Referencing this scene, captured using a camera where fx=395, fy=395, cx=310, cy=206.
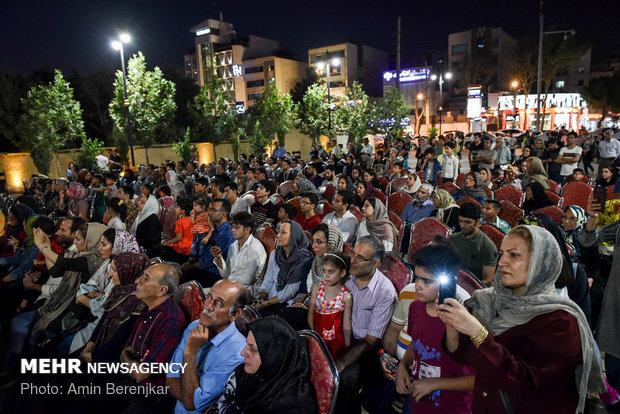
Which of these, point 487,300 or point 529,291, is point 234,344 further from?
point 529,291

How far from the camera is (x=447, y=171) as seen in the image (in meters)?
9.41

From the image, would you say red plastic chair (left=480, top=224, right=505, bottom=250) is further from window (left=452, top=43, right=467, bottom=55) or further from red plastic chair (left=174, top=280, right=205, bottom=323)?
window (left=452, top=43, right=467, bottom=55)

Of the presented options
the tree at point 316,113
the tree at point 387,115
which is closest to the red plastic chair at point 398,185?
the tree at point 387,115

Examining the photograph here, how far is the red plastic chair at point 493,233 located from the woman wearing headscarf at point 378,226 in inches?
40.8

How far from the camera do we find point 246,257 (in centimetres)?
449

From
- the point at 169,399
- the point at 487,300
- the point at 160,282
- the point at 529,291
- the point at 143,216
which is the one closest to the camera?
the point at 529,291

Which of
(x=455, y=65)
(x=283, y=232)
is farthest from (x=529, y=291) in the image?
(x=455, y=65)

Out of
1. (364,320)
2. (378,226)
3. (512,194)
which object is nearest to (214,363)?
(364,320)

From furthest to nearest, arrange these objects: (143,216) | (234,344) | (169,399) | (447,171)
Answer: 1. (447,171)
2. (143,216)
3. (169,399)
4. (234,344)

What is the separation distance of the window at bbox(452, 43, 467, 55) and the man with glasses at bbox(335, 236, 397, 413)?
190ft

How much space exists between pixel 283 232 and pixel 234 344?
1.84m

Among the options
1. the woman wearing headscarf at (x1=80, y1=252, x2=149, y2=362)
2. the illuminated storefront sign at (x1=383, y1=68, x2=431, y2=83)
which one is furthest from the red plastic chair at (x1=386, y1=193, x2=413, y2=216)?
the illuminated storefront sign at (x1=383, y1=68, x2=431, y2=83)

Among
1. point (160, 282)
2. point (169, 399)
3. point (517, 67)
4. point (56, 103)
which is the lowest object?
point (169, 399)

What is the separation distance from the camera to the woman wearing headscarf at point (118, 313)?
3021 millimetres
